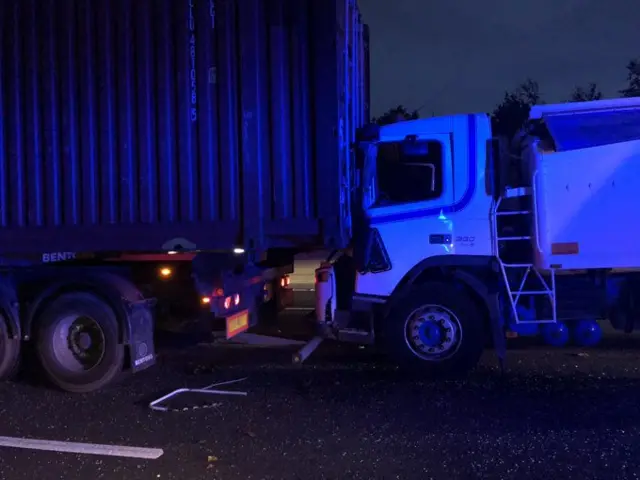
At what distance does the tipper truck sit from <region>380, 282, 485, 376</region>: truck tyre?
1.08 m

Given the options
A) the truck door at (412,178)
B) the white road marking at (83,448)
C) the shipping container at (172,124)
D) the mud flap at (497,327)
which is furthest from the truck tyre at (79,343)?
the mud flap at (497,327)

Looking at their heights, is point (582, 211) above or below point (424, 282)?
above

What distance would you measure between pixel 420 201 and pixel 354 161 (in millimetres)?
834

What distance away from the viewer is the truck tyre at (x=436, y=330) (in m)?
7.12

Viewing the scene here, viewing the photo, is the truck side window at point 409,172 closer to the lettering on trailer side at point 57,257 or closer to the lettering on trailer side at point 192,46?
the lettering on trailer side at point 192,46

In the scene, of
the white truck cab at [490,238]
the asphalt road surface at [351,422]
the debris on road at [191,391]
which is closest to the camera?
the asphalt road surface at [351,422]

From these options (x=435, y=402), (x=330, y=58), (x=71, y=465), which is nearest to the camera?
(x=71, y=465)

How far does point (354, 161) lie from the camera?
747 centimetres

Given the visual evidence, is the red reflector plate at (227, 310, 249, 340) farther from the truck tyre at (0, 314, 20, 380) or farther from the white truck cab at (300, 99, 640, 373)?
the truck tyre at (0, 314, 20, 380)

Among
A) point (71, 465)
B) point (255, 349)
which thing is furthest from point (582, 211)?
point (71, 465)

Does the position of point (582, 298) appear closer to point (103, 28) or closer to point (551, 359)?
point (551, 359)

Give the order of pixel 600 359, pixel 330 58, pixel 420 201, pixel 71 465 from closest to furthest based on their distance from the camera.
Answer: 1. pixel 71 465
2. pixel 330 58
3. pixel 420 201
4. pixel 600 359

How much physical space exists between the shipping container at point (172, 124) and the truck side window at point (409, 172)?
53 cm

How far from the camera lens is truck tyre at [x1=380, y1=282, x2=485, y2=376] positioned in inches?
280
